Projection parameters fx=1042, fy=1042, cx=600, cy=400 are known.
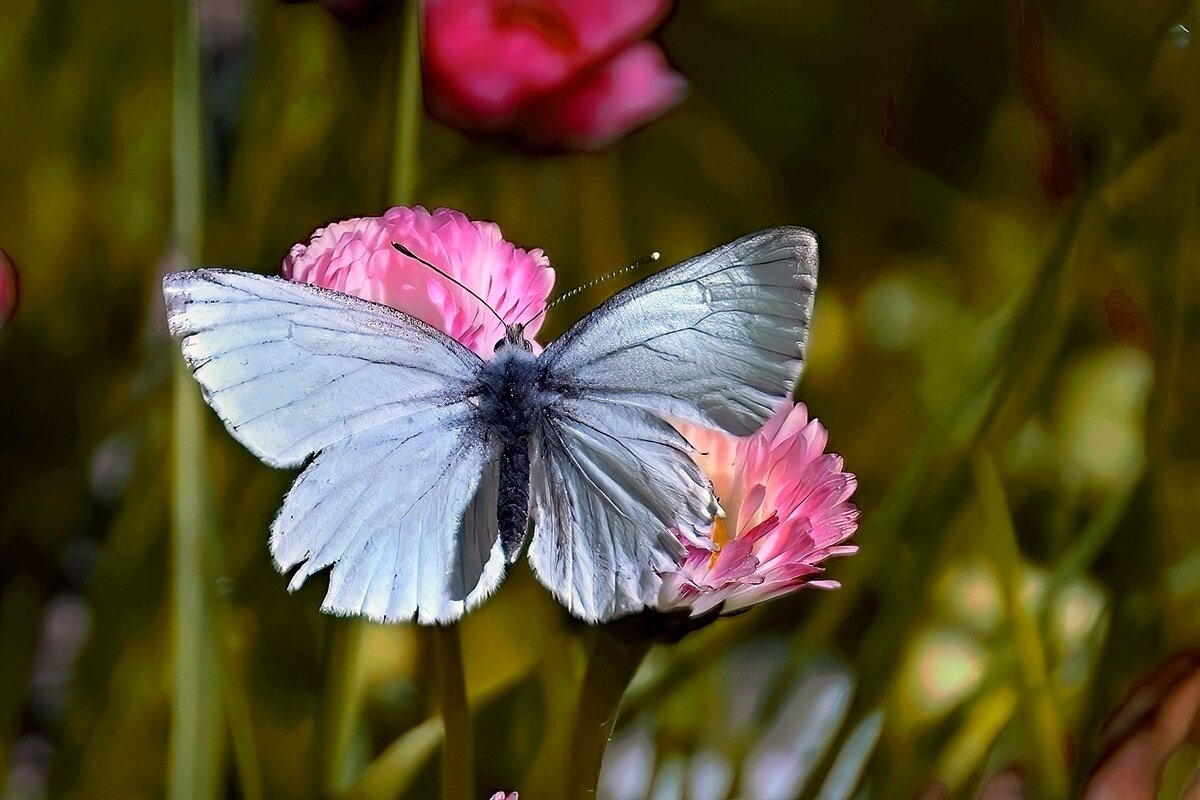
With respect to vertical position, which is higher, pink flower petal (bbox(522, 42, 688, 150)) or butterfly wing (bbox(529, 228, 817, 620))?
pink flower petal (bbox(522, 42, 688, 150))

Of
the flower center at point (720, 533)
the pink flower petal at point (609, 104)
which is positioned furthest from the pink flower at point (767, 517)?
the pink flower petal at point (609, 104)

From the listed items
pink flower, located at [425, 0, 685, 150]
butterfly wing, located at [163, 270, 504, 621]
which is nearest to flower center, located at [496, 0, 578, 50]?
pink flower, located at [425, 0, 685, 150]

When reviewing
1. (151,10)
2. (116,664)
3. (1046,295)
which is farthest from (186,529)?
(1046,295)

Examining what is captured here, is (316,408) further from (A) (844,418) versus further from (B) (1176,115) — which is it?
(B) (1176,115)

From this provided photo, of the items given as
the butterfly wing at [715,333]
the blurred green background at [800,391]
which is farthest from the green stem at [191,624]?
the butterfly wing at [715,333]

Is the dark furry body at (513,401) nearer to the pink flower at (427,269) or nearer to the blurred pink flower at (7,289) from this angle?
the pink flower at (427,269)

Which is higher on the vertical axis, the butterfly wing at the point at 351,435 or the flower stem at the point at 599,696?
the butterfly wing at the point at 351,435

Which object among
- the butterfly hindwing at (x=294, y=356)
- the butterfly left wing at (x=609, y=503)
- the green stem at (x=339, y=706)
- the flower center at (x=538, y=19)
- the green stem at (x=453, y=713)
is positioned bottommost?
the green stem at (x=339, y=706)

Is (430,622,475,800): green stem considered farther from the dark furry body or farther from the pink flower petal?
the pink flower petal
